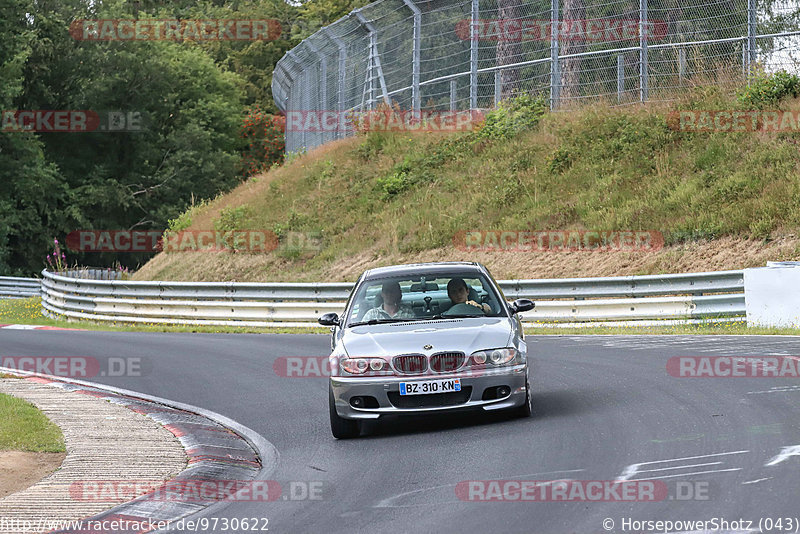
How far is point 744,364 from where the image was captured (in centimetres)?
1289

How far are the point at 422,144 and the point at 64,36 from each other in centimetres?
2767

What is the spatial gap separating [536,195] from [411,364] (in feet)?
58.1

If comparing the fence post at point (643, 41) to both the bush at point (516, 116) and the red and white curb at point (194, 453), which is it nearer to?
the bush at point (516, 116)

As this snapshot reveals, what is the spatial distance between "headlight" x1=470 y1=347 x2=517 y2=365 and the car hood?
4cm

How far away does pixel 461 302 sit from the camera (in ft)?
35.8

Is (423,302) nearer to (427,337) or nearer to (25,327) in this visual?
(427,337)

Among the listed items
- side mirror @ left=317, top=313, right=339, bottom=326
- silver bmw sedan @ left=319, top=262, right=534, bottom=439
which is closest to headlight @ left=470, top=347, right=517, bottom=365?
silver bmw sedan @ left=319, top=262, right=534, bottom=439

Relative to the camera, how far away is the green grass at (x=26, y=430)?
9617mm

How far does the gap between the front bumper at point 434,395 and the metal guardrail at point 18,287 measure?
110ft

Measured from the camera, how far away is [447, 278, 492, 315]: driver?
35.3 feet

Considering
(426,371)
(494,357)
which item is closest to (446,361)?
(426,371)

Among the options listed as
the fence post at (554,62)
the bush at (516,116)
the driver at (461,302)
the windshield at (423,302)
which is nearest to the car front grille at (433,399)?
the windshield at (423,302)

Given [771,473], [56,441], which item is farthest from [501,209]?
[771,473]

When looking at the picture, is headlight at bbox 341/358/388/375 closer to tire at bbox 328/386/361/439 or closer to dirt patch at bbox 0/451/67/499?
tire at bbox 328/386/361/439
